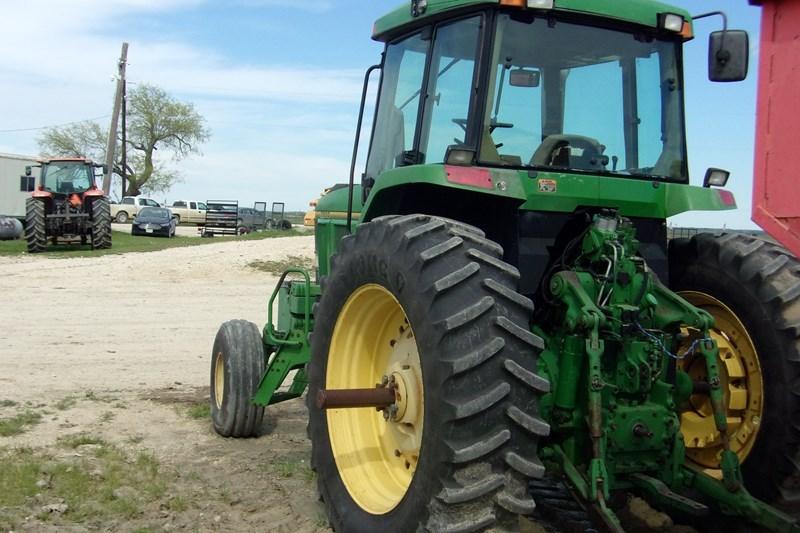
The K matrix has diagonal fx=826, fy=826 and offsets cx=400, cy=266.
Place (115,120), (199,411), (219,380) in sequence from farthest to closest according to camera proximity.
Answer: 1. (115,120)
2. (199,411)
3. (219,380)

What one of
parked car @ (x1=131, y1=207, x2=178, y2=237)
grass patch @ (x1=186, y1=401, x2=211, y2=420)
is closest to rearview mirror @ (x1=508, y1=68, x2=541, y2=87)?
grass patch @ (x1=186, y1=401, x2=211, y2=420)

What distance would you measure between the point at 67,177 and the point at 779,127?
25929 millimetres

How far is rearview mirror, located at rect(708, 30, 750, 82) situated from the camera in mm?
4223

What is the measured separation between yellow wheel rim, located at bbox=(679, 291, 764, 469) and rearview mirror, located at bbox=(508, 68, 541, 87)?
4.95ft

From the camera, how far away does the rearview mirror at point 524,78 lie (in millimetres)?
4215

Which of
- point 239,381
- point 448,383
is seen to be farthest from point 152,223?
point 448,383

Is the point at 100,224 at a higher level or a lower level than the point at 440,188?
lower

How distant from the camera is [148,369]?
8859 millimetres

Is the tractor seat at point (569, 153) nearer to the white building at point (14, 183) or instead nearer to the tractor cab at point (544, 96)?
the tractor cab at point (544, 96)

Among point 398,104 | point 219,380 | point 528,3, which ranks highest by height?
point 528,3

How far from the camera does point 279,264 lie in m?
21.2

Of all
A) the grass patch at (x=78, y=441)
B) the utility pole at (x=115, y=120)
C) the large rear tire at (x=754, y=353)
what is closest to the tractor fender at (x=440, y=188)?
the large rear tire at (x=754, y=353)

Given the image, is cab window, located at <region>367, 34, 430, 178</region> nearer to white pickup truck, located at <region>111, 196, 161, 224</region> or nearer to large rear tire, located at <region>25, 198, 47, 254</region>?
large rear tire, located at <region>25, 198, 47, 254</region>

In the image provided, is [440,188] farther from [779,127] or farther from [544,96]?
[779,127]
